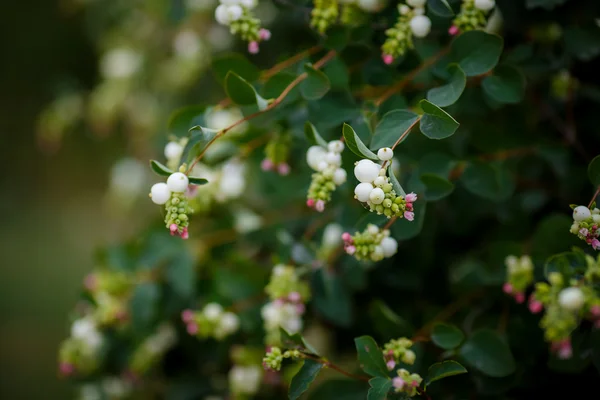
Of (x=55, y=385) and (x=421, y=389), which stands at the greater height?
(x=421, y=389)

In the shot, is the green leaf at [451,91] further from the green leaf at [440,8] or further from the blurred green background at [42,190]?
the blurred green background at [42,190]

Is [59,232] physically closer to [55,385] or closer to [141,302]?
[55,385]

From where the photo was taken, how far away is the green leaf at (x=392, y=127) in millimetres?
521

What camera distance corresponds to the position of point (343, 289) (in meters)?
0.79

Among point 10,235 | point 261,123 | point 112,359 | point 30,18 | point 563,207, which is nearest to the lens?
point 261,123

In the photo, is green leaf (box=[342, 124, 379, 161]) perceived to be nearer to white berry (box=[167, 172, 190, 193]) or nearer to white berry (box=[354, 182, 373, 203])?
white berry (box=[354, 182, 373, 203])

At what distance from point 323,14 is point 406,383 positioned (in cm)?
41

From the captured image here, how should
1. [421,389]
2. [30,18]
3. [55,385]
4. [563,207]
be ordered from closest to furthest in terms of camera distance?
[421,389] < [563,207] < [55,385] < [30,18]

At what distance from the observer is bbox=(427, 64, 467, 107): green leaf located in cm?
53

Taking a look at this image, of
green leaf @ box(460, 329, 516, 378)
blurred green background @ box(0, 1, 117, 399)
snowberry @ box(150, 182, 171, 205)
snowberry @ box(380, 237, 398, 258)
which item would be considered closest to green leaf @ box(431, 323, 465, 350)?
green leaf @ box(460, 329, 516, 378)

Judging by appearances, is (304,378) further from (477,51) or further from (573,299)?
(477,51)

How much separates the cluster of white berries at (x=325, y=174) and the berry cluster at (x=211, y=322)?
296 mm

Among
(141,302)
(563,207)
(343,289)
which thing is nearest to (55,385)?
(141,302)

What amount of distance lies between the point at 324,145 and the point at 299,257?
0.21 m
